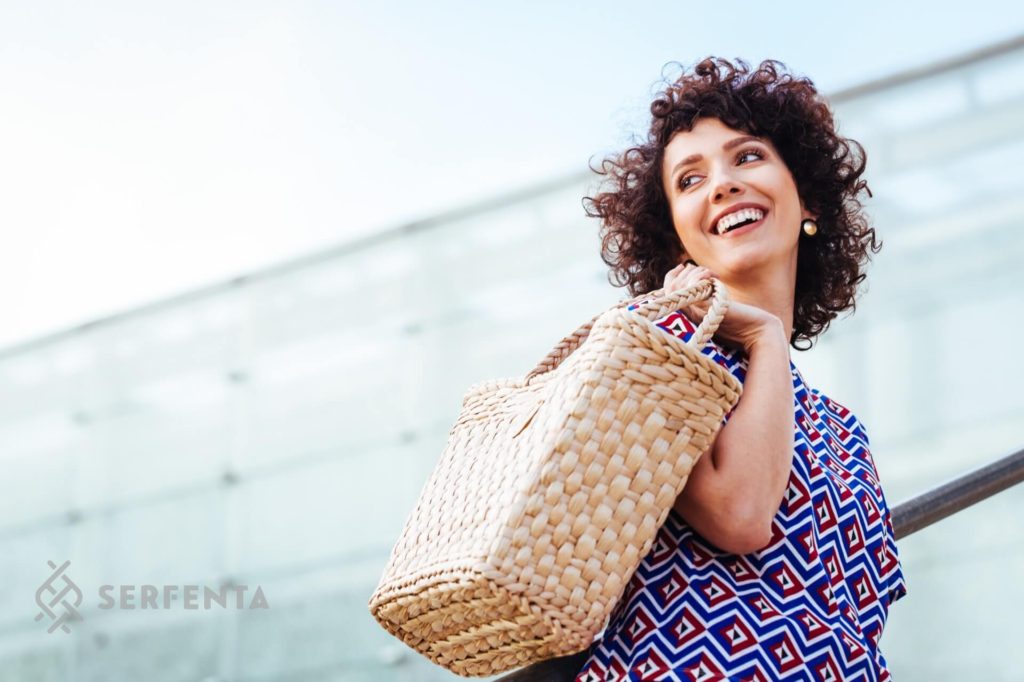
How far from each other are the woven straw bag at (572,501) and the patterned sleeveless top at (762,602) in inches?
3.2

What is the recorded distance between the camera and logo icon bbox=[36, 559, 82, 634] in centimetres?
786

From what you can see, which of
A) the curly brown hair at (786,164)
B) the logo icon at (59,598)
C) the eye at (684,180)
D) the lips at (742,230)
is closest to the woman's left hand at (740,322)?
the lips at (742,230)

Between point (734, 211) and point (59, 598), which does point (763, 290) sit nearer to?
point (734, 211)

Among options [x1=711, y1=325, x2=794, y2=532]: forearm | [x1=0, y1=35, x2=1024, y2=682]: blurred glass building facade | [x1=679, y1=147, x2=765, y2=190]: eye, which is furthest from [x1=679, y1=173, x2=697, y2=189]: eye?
[x1=0, y1=35, x2=1024, y2=682]: blurred glass building facade

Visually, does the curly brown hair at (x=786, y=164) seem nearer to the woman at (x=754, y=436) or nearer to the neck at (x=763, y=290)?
the woman at (x=754, y=436)

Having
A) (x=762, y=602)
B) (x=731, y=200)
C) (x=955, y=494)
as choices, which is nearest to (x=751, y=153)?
(x=731, y=200)

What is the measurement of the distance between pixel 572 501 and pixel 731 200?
1.98 feet

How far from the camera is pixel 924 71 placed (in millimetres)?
5887

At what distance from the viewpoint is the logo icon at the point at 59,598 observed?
25.8ft

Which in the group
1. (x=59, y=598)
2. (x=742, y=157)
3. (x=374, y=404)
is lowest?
(x=59, y=598)

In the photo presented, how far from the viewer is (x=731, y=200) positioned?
1.51 metres

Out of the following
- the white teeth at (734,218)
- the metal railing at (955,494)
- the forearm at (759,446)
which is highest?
the white teeth at (734,218)

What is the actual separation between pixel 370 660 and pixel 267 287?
2317mm

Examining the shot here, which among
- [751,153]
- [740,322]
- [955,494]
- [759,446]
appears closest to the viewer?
[759,446]
